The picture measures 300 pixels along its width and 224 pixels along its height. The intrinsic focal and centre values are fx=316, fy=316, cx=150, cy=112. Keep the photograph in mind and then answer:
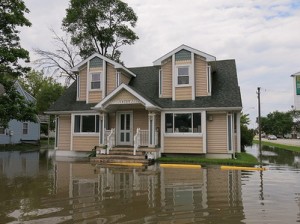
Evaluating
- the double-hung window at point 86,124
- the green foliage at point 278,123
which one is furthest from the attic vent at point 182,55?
the green foliage at point 278,123

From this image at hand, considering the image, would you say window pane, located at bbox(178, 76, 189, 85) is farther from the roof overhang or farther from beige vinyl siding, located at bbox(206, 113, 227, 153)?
beige vinyl siding, located at bbox(206, 113, 227, 153)

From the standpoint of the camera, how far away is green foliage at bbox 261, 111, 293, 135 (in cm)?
9996

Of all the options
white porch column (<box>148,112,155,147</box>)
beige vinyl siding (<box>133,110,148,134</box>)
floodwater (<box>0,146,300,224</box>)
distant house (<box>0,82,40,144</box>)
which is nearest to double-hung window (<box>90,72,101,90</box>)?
beige vinyl siding (<box>133,110,148,134</box>)

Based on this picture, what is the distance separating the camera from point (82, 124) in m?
21.1

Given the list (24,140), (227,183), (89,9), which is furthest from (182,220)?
(24,140)

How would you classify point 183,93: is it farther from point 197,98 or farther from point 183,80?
point 197,98

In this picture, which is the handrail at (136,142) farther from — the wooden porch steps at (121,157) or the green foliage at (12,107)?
the green foliage at (12,107)

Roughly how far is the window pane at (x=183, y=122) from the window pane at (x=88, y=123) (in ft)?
18.7

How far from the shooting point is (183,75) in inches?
772

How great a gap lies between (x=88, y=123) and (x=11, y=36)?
7.83 metres

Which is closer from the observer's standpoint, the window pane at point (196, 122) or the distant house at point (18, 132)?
the window pane at point (196, 122)

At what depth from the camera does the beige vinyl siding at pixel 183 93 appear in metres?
19.4

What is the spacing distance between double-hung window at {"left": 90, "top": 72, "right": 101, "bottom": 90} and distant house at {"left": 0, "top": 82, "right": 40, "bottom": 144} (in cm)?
1524

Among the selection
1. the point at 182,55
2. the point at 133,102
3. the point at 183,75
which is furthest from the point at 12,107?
the point at 182,55
